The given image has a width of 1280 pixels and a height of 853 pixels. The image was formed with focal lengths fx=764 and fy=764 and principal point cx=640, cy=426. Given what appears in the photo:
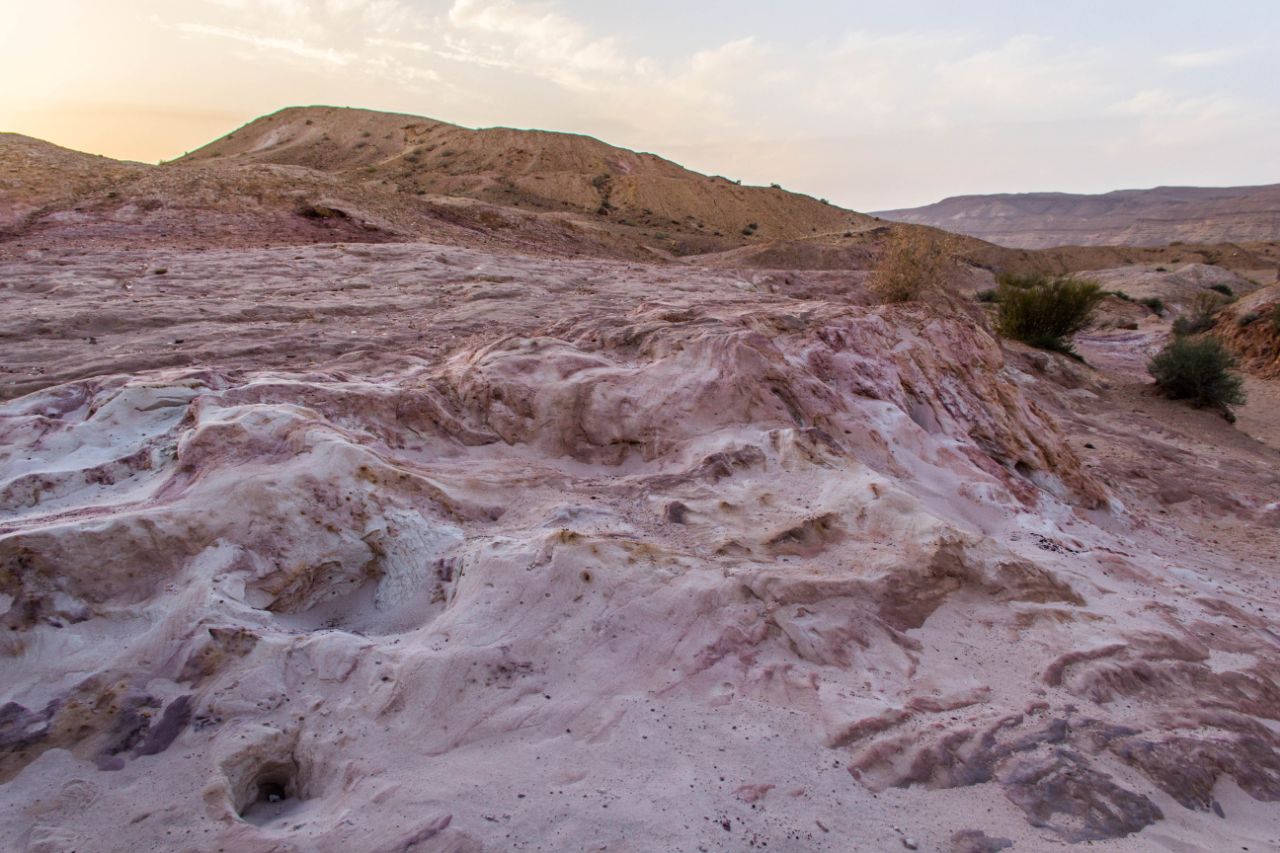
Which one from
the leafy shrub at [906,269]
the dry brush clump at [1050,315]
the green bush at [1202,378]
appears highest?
the leafy shrub at [906,269]

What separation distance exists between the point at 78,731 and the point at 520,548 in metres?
1.65

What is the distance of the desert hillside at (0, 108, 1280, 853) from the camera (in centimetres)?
241

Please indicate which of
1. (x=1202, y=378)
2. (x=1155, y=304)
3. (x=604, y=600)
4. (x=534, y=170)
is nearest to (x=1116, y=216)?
(x=1155, y=304)

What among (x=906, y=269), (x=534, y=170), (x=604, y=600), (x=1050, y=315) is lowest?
(x=604, y=600)

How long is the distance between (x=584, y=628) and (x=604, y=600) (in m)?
0.16

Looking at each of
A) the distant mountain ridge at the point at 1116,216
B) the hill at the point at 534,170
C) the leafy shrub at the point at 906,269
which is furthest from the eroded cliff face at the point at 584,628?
the distant mountain ridge at the point at 1116,216

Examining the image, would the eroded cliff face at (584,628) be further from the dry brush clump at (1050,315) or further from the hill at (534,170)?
the hill at (534,170)

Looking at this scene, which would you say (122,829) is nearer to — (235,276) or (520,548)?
(520,548)

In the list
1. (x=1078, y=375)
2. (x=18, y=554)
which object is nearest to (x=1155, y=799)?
(x=18, y=554)

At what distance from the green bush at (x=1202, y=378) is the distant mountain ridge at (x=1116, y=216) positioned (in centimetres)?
6853

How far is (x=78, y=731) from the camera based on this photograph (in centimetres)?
249

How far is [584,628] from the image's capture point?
3074 mm

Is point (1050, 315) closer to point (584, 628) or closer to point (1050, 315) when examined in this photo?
point (1050, 315)

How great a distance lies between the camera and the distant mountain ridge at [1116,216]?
7062 centimetres
